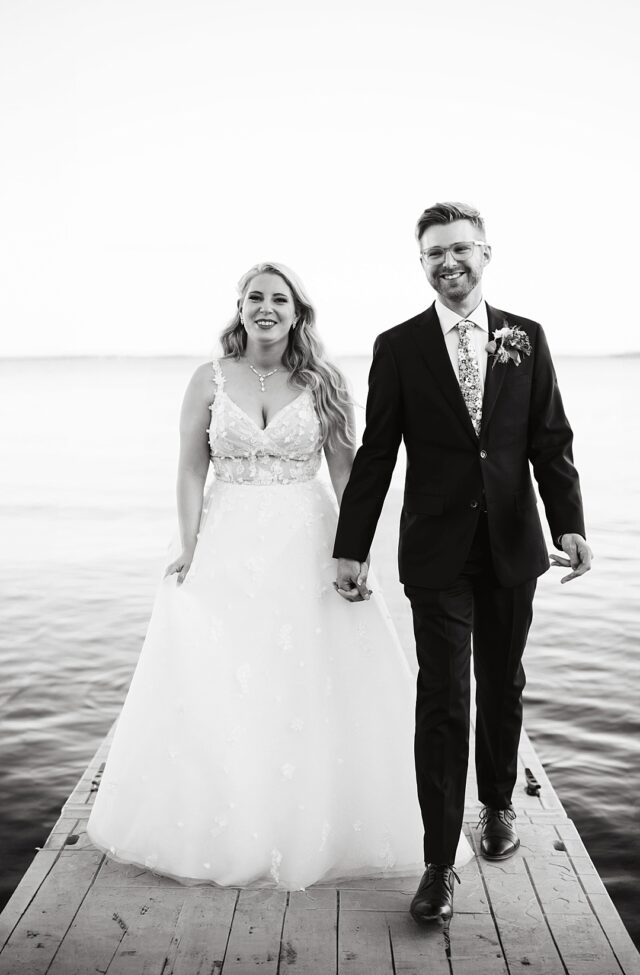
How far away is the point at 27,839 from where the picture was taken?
427cm

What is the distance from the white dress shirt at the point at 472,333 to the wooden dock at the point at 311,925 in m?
1.51

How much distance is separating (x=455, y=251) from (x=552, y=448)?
65 centimetres

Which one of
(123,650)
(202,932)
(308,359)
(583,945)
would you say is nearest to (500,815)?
(583,945)

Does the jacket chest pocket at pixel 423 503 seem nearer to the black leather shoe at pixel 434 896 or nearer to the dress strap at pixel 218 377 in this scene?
the dress strap at pixel 218 377

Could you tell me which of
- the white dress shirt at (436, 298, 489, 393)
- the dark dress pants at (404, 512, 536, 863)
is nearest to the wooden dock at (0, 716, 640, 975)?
the dark dress pants at (404, 512, 536, 863)

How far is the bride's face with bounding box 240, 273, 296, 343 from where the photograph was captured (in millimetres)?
3420

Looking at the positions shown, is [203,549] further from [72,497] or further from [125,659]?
[72,497]

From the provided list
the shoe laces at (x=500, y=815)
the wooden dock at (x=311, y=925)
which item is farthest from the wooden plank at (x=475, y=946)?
the shoe laces at (x=500, y=815)

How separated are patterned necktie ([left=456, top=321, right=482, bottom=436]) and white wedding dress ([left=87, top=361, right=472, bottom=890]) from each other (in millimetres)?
659

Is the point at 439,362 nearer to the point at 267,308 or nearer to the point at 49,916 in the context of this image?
the point at 267,308

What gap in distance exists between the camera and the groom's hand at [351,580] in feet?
10.1

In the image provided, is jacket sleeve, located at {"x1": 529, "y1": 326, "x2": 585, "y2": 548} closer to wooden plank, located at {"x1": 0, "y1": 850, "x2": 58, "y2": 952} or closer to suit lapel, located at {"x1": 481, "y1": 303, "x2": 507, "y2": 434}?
suit lapel, located at {"x1": 481, "y1": 303, "x2": 507, "y2": 434}

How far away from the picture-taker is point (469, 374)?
2965 millimetres

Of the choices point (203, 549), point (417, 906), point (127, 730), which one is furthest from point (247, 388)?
point (417, 906)
